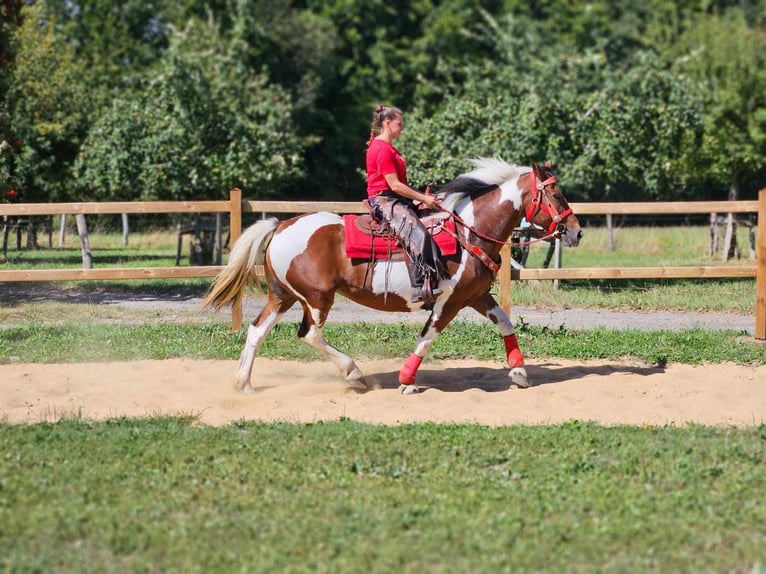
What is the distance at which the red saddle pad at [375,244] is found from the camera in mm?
8812

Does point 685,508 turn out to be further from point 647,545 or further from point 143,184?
point 143,184

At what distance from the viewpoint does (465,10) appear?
39625 millimetres

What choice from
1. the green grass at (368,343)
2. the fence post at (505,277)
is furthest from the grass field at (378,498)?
the fence post at (505,277)

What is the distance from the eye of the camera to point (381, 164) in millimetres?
8578

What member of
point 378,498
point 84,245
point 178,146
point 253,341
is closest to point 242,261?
point 253,341

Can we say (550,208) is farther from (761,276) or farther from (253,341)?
(761,276)

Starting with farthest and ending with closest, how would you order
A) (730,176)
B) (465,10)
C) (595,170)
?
(465,10) → (730,176) → (595,170)

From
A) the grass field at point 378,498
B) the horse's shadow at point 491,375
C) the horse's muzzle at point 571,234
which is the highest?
the horse's muzzle at point 571,234

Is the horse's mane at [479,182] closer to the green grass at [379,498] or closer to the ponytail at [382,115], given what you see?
the ponytail at [382,115]

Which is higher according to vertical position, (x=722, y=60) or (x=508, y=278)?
(x=722, y=60)

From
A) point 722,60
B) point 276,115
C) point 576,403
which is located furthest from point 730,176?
point 576,403

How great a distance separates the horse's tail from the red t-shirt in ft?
3.59

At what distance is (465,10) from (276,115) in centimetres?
1213

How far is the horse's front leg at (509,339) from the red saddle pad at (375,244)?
2.71ft
